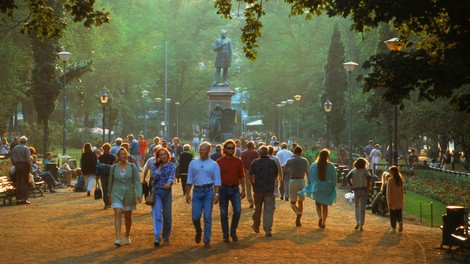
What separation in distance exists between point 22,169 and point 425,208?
10627 millimetres

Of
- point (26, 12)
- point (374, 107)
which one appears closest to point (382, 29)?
point (374, 107)

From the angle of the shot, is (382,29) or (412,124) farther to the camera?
(382,29)

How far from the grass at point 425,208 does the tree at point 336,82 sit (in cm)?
3257

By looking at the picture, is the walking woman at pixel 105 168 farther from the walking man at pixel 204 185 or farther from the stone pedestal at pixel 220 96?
the stone pedestal at pixel 220 96

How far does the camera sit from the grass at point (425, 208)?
22750 millimetres

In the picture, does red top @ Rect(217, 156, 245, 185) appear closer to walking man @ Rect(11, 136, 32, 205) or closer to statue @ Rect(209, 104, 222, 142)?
walking man @ Rect(11, 136, 32, 205)

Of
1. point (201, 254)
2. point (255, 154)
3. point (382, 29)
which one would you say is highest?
point (382, 29)

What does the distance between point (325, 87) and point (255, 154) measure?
42835 mm

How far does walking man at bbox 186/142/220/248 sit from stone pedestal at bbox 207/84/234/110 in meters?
34.9

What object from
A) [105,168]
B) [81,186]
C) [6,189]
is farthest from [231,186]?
[81,186]

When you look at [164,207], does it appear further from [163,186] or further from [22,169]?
[22,169]

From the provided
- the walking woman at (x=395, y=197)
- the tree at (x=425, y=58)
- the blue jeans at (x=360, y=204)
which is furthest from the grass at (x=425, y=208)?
the tree at (x=425, y=58)

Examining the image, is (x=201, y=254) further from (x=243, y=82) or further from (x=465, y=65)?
(x=243, y=82)

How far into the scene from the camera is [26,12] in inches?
2079
